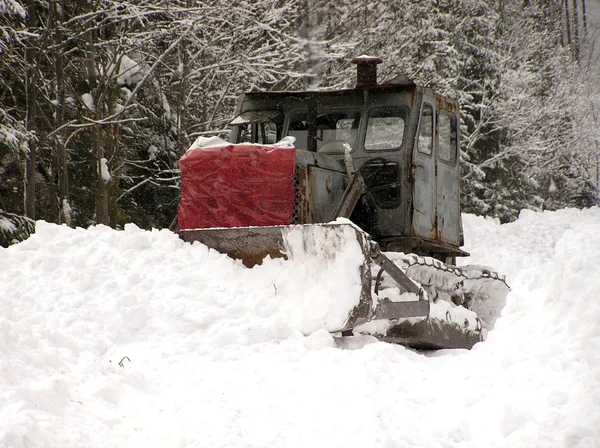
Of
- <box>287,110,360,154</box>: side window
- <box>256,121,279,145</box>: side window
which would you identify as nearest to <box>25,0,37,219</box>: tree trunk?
<box>256,121,279,145</box>: side window

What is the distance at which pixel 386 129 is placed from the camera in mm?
7977

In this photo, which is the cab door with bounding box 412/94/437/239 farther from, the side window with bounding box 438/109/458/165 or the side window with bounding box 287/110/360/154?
the side window with bounding box 287/110/360/154

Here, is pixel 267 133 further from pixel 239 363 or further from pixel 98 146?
pixel 98 146

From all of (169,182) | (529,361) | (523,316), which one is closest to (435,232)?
(523,316)

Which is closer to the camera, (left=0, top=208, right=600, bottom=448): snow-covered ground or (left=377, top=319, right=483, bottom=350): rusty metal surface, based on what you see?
(left=0, top=208, right=600, bottom=448): snow-covered ground

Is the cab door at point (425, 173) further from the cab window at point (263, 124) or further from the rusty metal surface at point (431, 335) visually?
the cab window at point (263, 124)

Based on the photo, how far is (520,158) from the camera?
3053 cm

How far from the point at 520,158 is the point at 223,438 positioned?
2816 cm

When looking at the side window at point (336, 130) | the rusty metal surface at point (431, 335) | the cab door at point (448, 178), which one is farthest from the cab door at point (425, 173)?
the rusty metal surface at point (431, 335)

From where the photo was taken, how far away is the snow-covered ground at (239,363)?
4090mm

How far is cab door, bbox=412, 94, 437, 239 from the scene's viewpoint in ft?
26.0

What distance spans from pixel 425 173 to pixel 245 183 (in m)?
2.16

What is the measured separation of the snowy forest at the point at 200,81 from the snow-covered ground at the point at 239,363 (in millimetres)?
5646

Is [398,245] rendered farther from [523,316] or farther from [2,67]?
[2,67]
